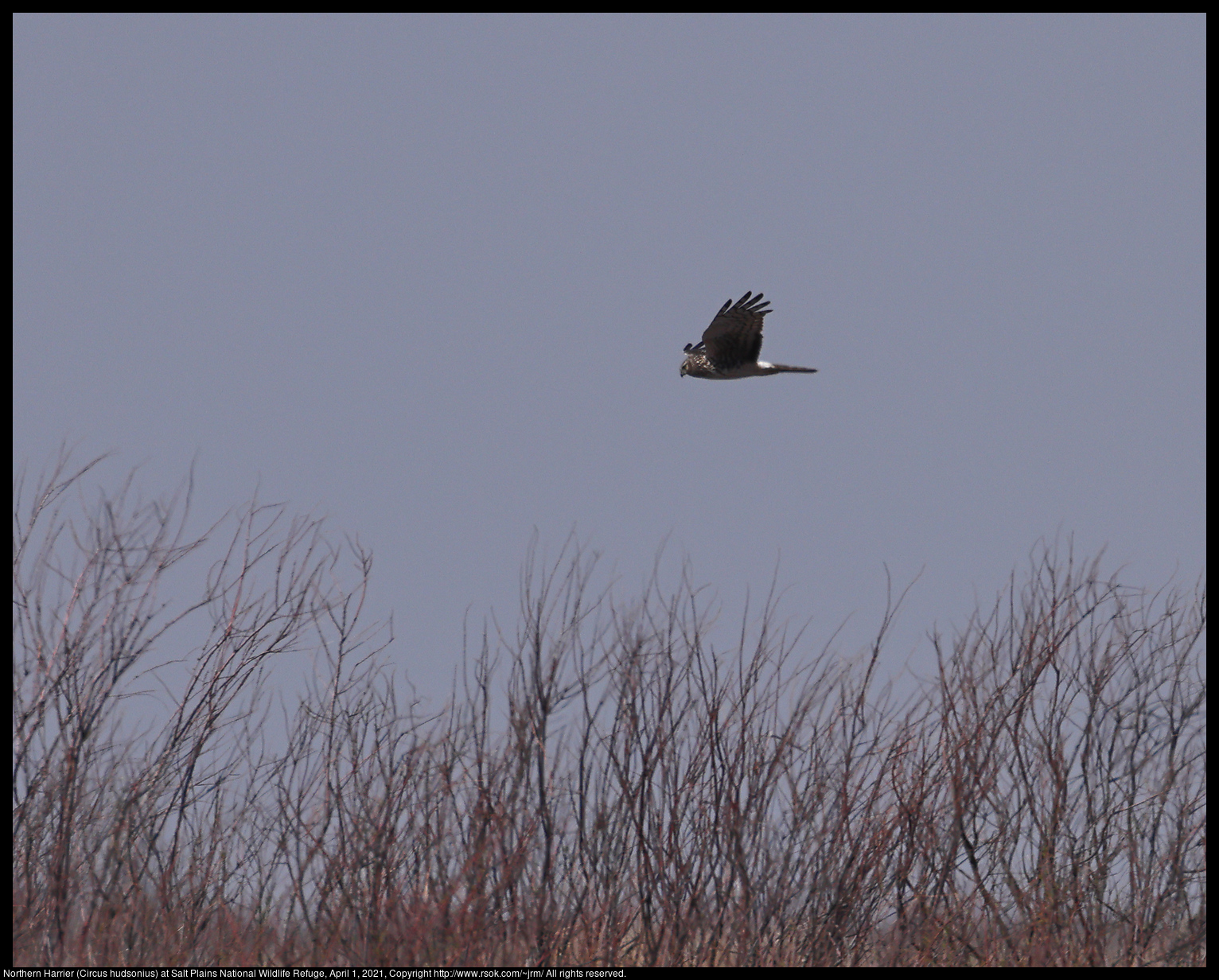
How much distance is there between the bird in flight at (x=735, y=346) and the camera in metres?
11.3

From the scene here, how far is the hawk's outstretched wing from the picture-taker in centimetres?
1126

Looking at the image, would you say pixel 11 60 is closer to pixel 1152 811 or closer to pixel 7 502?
pixel 7 502

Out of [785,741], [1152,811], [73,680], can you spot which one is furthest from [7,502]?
[1152,811]

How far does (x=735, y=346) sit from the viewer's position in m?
11.8

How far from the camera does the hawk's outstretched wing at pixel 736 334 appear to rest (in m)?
11.3

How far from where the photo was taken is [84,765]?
9516 mm

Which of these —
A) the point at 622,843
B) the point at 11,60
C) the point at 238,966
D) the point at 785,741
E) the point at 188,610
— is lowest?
the point at 238,966

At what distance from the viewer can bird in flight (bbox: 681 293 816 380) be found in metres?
11.3

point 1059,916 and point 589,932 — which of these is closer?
point 589,932

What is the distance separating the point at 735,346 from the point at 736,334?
0.17m

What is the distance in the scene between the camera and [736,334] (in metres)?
11.6

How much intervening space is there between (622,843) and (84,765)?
3982 mm
